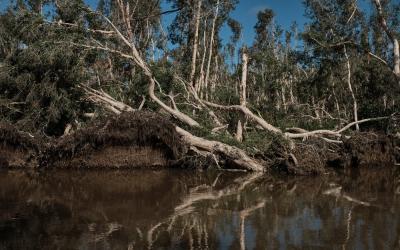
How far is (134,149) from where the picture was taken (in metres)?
16.8

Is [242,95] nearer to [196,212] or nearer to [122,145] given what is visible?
[122,145]

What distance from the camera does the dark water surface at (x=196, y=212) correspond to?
23.9 ft

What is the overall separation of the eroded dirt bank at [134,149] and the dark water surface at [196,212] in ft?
4.06

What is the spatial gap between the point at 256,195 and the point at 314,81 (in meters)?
15.0

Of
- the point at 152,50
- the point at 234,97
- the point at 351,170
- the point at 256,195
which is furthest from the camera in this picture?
the point at 152,50

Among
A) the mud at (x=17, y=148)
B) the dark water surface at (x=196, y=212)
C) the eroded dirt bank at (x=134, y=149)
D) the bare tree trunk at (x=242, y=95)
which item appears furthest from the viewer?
the bare tree trunk at (x=242, y=95)

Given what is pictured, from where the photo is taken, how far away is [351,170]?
17.8 meters

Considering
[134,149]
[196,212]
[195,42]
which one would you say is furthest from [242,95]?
[196,212]

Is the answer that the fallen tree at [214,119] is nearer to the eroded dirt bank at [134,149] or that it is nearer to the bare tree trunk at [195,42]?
the eroded dirt bank at [134,149]

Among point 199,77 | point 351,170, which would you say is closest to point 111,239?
point 351,170

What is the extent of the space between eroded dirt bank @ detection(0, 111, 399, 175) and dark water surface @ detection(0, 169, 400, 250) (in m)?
1.24

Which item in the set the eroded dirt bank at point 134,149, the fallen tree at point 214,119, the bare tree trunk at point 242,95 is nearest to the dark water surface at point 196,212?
the eroded dirt bank at point 134,149

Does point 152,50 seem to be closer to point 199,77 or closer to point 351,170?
point 199,77

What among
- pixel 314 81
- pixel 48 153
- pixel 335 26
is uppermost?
pixel 335 26
